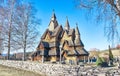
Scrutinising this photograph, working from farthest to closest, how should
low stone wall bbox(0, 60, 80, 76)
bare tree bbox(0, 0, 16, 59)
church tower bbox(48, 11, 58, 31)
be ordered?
church tower bbox(48, 11, 58, 31) < bare tree bbox(0, 0, 16, 59) < low stone wall bbox(0, 60, 80, 76)

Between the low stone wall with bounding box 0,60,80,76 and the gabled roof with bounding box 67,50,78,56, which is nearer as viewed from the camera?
the low stone wall with bounding box 0,60,80,76

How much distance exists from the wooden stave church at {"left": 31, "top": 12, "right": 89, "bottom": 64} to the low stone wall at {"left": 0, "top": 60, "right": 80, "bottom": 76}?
1125 centimetres

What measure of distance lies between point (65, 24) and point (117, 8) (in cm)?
3481

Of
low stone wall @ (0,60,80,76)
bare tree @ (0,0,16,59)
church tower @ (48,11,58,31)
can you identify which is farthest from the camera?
church tower @ (48,11,58,31)

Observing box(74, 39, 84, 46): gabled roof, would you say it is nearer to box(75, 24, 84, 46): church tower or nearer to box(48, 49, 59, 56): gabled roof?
box(75, 24, 84, 46): church tower

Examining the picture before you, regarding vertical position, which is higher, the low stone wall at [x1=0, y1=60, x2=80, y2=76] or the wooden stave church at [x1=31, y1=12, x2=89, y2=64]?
the wooden stave church at [x1=31, y1=12, x2=89, y2=64]

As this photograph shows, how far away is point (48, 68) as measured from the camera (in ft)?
50.8

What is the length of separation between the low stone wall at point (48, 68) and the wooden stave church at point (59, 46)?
36.9ft

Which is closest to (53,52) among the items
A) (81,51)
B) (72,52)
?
(72,52)

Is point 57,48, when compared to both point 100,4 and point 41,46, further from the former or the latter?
point 100,4

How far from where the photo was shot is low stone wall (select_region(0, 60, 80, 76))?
37.4 feet

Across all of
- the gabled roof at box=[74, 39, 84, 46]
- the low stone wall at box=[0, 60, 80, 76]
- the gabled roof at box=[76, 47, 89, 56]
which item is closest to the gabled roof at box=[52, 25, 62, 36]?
the gabled roof at box=[74, 39, 84, 46]

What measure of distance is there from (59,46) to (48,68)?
19.4 m

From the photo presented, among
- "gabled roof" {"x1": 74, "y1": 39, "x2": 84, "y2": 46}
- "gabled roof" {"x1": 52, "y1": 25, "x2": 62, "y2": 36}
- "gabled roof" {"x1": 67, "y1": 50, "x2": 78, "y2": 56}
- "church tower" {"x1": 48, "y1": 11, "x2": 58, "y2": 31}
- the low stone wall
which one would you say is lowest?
the low stone wall
